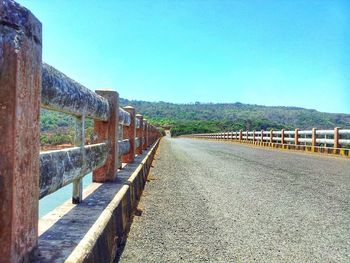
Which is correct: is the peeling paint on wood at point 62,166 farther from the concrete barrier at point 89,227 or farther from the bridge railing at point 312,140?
the bridge railing at point 312,140

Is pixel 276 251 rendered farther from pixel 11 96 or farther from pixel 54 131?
pixel 11 96

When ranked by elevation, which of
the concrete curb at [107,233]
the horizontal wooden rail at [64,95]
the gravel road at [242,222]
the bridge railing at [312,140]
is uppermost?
the horizontal wooden rail at [64,95]

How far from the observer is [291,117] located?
19175 cm

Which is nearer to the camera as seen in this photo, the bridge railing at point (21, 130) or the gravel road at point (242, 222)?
the bridge railing at point (21, 130)

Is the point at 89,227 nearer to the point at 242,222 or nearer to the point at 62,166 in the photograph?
the point at 62,166

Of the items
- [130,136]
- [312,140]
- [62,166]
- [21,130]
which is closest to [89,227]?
[62,166]

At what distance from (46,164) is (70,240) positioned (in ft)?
1.51

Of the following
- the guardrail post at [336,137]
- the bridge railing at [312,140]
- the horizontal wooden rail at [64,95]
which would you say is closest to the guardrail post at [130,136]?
the horizontal wooden rail at [64,95]

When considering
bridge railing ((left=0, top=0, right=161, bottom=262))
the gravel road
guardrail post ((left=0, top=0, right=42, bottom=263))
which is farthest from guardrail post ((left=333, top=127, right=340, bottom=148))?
guardrail post ((left=0, top=0, right=42, bottom=263))

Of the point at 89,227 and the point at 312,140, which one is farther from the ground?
the point at 312,140

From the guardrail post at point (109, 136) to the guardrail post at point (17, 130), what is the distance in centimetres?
287

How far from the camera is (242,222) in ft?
14.1

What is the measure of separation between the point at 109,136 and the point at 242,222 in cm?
177

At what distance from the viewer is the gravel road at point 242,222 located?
10.7 feet
